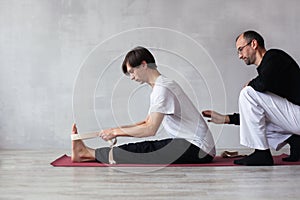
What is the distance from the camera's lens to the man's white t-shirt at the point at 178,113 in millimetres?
3021

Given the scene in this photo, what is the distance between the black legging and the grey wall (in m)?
1.43

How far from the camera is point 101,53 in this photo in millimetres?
4688

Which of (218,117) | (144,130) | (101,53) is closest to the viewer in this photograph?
(144,130)

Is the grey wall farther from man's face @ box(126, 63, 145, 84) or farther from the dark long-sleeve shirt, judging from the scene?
man's face @ box(126, 63, 145, 84)

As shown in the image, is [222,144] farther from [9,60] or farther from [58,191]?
[58,191]

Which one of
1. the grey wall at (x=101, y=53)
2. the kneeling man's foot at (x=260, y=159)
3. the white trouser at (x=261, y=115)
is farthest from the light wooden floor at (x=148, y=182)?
the grey wall at (x=101, y=53)

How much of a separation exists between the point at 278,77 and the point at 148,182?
117 cm

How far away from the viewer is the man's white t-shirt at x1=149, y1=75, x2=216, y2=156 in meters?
3.02

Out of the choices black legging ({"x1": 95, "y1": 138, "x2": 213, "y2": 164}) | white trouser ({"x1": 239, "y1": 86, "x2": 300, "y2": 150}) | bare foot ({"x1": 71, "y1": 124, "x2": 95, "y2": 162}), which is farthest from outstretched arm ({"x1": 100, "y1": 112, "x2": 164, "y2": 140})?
white trouser ({"x1": 239, "y1": 86, "x2": 300, "y2": 150})

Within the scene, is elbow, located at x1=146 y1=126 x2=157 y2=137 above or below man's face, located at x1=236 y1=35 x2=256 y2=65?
below

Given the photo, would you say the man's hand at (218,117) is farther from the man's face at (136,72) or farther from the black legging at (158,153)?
the man's face at (136,72)

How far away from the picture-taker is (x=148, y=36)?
4734mm

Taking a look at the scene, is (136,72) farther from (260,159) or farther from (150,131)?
(260,159)

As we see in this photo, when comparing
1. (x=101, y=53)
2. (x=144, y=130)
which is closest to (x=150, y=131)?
(x=144, y=130)
